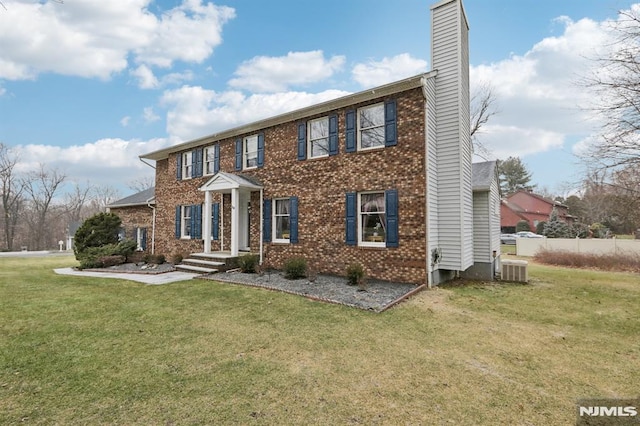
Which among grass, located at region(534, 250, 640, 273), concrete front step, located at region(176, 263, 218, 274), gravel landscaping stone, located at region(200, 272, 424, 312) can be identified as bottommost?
grass, located at region(534, 250, 640, 273)

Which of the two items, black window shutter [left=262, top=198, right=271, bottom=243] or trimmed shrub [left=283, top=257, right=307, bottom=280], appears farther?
black window shutter [left=262, top=198, right=271, bottom=243]

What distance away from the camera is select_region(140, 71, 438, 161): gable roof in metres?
8.98

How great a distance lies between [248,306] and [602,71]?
11912 mm

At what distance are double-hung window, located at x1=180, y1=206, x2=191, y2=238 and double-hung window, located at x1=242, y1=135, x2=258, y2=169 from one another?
4.46 metres

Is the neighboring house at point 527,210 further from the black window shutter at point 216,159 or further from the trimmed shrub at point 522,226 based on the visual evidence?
the black window shutter at point 216,159

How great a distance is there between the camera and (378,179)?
31.0 feet

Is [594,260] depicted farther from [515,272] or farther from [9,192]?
[9,192]

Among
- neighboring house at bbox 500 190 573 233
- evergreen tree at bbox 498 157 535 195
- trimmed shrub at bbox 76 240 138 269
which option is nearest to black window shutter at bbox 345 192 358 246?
trimmed shrub at bbox 76 240 138 269

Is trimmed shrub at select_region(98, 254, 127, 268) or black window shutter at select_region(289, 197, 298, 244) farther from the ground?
black window shutter at select_region(289, 197, 298, 244)

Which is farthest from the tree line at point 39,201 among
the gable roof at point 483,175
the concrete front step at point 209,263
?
the gable roof at point 483,175

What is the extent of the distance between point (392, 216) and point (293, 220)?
149 inches

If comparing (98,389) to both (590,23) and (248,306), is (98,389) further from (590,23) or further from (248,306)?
(590,23)

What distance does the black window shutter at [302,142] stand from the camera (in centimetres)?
1113

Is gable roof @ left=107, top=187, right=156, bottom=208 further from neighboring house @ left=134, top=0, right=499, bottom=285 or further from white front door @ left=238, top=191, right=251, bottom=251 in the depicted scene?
neighboring house @ left=134, top=0, right=499, bottom=285
